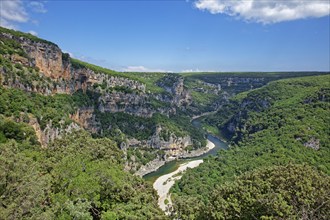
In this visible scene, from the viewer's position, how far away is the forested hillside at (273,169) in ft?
111

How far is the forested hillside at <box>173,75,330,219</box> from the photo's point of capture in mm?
33938

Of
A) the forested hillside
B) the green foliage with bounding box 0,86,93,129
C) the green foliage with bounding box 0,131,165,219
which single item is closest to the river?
the forested hillside

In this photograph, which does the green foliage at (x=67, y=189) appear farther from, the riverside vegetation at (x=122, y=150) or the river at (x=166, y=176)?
the river at (x=166, y=176)

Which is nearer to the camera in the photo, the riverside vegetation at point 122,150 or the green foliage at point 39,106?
the riverside vegetation at point 122,150

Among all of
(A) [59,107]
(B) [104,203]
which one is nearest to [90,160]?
(B) [104,203]

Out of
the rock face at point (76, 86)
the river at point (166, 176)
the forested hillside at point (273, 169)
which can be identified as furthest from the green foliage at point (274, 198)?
the rock face at point (76, 86)

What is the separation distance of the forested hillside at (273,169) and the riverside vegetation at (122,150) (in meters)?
0.18

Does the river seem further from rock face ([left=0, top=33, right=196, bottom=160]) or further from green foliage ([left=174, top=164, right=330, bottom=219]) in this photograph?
green foliage ([left=174, top=164, right=330, bottom=219])

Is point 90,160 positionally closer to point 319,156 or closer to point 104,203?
point 104,203

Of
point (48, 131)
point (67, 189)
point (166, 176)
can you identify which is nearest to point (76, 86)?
point (48, 131)

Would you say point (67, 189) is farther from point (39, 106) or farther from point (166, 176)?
point (166, 176)

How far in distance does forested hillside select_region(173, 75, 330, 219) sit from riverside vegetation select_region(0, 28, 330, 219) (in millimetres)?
178

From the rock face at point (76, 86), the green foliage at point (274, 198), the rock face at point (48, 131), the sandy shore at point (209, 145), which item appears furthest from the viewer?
the sandy shore at point (209, 145)

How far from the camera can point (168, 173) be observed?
127 metres
